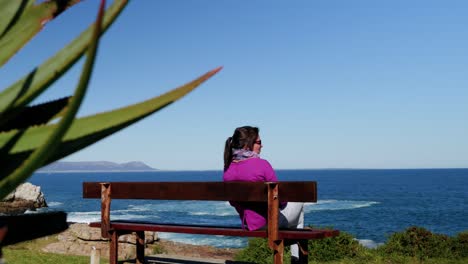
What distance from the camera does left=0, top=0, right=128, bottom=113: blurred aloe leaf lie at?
0.85 metres

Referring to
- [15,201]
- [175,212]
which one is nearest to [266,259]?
[15,201]

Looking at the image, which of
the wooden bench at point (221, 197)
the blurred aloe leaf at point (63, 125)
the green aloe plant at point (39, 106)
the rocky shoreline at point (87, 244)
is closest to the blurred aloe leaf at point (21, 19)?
the green aloe plant at point (39, 106)

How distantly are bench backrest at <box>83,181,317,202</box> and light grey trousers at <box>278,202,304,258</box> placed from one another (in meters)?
0.70

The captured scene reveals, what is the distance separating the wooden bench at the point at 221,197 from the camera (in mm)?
5414

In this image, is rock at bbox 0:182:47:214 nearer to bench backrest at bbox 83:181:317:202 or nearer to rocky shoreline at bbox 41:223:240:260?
rocky shoreline at bbox 41:223:240:260

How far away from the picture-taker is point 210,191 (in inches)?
229

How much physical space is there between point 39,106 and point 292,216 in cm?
523

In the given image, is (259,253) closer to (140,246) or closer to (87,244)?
(140,246)

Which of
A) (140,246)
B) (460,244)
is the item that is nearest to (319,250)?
(460,244)

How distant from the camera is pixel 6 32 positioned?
41.7 inches

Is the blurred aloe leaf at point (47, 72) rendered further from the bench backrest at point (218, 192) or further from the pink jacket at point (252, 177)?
the pink jacket at point (252, 177)

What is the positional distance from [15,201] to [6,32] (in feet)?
170

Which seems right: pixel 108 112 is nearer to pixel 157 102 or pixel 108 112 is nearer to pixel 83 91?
pixel 157 102

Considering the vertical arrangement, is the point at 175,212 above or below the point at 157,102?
below
